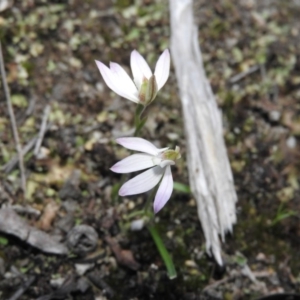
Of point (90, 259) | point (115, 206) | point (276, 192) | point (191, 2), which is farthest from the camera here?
point (191, 2)

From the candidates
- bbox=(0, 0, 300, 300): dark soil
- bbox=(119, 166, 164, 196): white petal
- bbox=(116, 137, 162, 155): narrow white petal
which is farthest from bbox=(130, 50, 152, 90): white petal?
bbox=(0, 0, 300, 300): dark soil

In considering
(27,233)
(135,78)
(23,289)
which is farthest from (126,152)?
(23,289)

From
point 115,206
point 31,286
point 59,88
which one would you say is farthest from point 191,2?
point 31,286

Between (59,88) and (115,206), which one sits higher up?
(59,88)

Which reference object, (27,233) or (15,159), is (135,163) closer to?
(27,233)

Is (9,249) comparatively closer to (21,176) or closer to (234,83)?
(21,176)

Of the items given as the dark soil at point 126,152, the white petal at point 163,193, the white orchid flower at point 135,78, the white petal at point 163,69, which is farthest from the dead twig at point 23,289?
the white petal at point 163,69

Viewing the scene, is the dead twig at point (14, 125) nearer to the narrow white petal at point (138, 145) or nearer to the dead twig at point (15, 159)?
the dead twig at point (15, 159)
